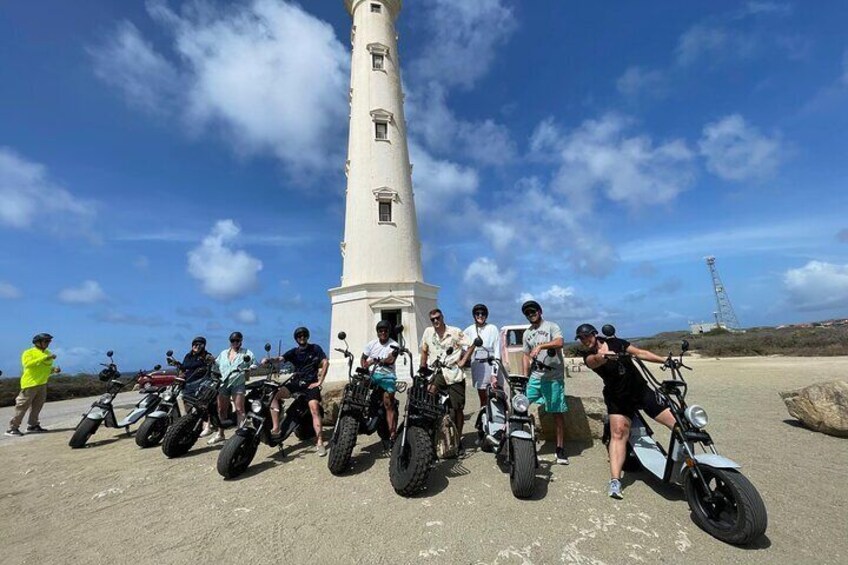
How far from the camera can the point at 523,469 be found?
370 centimetres

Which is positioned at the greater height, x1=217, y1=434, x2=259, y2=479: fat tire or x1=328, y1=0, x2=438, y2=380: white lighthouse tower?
x1=328, y1=0, x2=438, y2=380: white lighthouse tower

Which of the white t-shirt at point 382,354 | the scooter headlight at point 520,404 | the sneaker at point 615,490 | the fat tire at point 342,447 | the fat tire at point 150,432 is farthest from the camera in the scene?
the fat tire at point 150,432

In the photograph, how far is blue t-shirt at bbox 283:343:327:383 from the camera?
5.62 meters

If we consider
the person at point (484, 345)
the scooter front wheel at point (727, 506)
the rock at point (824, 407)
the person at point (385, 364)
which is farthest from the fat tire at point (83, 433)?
the rock at point (824, 407)

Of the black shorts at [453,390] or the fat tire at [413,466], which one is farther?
the black shorts at [453,390]

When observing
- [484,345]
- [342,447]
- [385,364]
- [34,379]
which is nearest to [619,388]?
[484,345]

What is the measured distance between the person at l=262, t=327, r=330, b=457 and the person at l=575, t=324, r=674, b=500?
11.8ft

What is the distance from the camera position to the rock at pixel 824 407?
5230 millimetres

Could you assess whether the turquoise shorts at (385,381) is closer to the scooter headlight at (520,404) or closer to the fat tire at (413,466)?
the fat tire at (413,466)

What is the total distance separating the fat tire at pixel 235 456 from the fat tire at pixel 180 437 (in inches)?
55.5

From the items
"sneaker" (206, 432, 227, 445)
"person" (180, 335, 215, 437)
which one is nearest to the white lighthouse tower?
"person" (180, 335, 215, 437)

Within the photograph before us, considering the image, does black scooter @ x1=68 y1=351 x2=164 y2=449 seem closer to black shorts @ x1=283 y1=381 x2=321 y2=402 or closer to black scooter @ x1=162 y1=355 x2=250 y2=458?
black scooter @ x1=162 y1=355 x2=250 y2=458

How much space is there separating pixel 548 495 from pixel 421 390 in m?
1.67

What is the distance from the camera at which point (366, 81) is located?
661 inches
